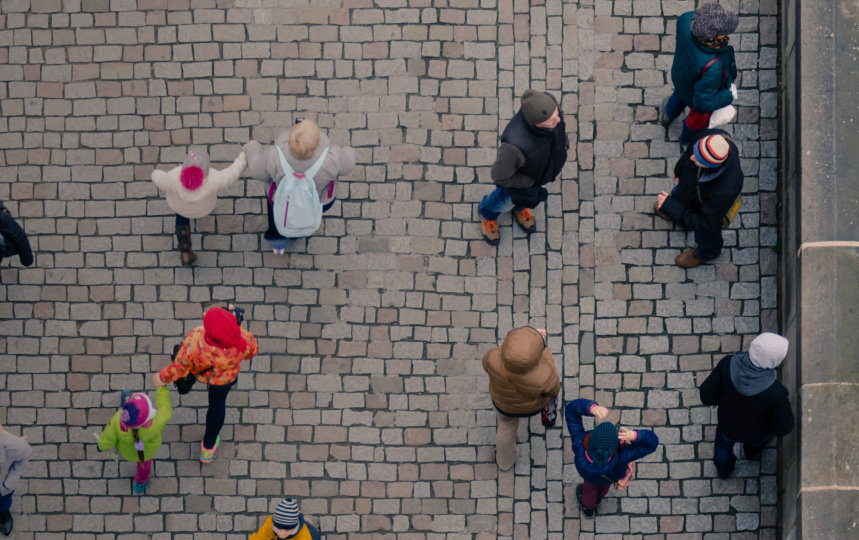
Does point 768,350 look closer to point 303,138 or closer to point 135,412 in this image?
point 303,138

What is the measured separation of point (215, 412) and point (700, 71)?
4766 mm

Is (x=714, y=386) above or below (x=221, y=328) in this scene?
below

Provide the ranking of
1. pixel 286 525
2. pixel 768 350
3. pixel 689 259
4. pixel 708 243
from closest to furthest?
1. pixel 768 350
2. pixel 286 525
3. pixel 708 243
4. pixel 689 259

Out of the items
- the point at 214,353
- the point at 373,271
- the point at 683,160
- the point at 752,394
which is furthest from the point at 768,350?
the point at 214,353

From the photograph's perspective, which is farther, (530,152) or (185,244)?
(185,244)

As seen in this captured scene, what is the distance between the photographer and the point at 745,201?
9508 mm

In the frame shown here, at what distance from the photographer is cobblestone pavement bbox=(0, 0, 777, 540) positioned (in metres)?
9.02

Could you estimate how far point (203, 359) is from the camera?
7816mm

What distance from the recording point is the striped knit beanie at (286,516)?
24.7 ft

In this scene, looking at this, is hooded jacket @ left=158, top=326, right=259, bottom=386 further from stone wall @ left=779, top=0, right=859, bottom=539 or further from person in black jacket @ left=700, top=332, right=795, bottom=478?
stone wall @ left=779, top=0, right=859, bottom=539

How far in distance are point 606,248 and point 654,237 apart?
446 mm

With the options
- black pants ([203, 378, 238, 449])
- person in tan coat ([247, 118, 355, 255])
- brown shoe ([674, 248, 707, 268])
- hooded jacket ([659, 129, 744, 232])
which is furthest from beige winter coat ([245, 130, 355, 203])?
brown shoe ([674, 248, 707, 268])

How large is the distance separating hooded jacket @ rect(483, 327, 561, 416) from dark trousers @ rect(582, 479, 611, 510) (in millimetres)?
876

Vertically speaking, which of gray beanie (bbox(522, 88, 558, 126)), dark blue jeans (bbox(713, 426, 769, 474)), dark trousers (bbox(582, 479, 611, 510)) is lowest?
dark trousers (bbox(582, 479, 611, 510))
